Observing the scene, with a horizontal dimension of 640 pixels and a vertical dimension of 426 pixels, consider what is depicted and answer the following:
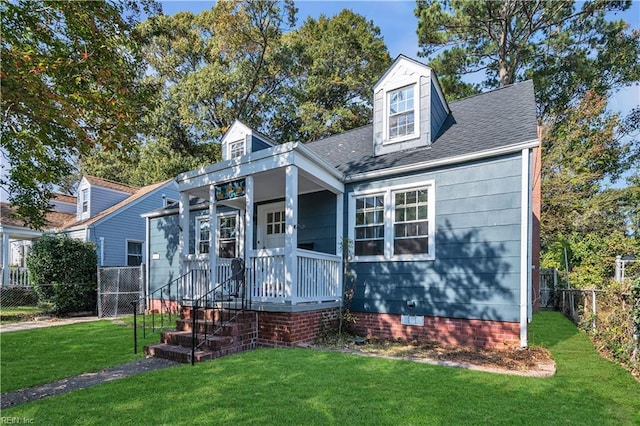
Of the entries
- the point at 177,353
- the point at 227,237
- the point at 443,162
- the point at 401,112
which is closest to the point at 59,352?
the point at 177,353

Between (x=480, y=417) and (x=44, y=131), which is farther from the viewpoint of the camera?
(x=44, y=131)

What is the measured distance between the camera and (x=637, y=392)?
438 centimetres

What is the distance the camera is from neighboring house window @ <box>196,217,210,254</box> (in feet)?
37.9

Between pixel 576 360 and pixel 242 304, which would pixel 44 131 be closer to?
pixel 242 304

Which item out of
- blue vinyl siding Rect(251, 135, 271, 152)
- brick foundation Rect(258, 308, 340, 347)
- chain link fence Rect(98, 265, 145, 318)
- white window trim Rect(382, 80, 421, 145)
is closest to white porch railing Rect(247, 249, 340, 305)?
brick foundation Rect(258, 308, 340, 347)

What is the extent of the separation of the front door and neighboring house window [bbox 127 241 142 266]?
11.0 meters

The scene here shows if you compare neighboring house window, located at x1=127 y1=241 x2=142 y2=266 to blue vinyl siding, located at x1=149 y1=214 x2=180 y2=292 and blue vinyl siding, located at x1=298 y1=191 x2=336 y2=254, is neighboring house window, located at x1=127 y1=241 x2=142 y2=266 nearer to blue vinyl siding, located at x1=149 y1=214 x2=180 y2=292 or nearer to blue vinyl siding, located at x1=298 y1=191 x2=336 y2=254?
blue vinyl siding, located at x1=149 y1=214 x2=180 y2=292

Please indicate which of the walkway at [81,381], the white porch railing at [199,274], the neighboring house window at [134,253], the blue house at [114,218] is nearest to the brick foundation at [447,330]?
the white porch railing at [199,274]

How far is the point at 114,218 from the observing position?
17250 mm

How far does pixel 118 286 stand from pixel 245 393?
10.4m

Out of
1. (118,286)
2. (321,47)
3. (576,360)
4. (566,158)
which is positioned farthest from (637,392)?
(321,47)

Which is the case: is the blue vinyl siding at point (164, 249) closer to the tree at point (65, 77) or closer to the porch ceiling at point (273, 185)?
the porch ceiling at point (273, 185)

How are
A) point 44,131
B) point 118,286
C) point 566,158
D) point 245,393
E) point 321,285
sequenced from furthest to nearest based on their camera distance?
point 566,158, point 118,286, point 321,285, point 44,131, point 245,393

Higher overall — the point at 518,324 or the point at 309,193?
the point at 309,193
